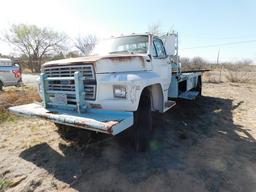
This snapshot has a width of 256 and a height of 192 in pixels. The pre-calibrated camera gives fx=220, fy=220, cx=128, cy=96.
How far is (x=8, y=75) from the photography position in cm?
1138

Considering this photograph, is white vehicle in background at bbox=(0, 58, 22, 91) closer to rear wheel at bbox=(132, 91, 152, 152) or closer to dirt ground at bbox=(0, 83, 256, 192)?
dirt ground at bbox=(0, 83, 256, 192)

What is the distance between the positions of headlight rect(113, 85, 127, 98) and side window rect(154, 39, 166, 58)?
1.96 meters

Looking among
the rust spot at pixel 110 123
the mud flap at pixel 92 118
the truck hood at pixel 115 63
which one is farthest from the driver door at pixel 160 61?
the rust spot at pixel 110 123

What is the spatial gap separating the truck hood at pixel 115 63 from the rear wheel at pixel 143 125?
540 mm

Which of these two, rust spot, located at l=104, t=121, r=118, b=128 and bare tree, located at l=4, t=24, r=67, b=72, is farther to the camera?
bare tree, located at l=4, t=24, r=67, b=72

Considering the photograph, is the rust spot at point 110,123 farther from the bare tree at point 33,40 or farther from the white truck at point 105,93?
the bare tree at point 33,40

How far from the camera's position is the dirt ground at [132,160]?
122 inches

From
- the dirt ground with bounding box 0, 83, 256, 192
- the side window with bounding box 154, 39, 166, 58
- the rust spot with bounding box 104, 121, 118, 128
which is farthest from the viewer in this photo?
the side window with bounding box 154, 39, 166, 58

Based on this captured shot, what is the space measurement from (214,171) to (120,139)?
6.25ft

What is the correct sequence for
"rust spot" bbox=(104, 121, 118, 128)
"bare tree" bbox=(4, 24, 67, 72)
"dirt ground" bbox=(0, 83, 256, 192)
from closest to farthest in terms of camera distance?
"rust spot" bbox=(104, 121, 118, 128) → "dirt ground" bbox=(0, 83, 256, 192) → "bare tree" bbox=(4, 24, 67, 72)

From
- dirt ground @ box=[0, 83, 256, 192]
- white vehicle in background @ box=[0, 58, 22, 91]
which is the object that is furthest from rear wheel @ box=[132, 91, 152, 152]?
white vehicle in background @ box=[0, 58, 22, 91]

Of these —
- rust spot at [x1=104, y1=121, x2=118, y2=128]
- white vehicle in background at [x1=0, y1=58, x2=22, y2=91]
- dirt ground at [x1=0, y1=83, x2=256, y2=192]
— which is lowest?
dirt ground at [x1=0, y1=83, x2=256, y2=192]

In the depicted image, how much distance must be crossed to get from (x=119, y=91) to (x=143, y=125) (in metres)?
0.95

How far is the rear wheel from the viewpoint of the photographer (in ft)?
13.0
